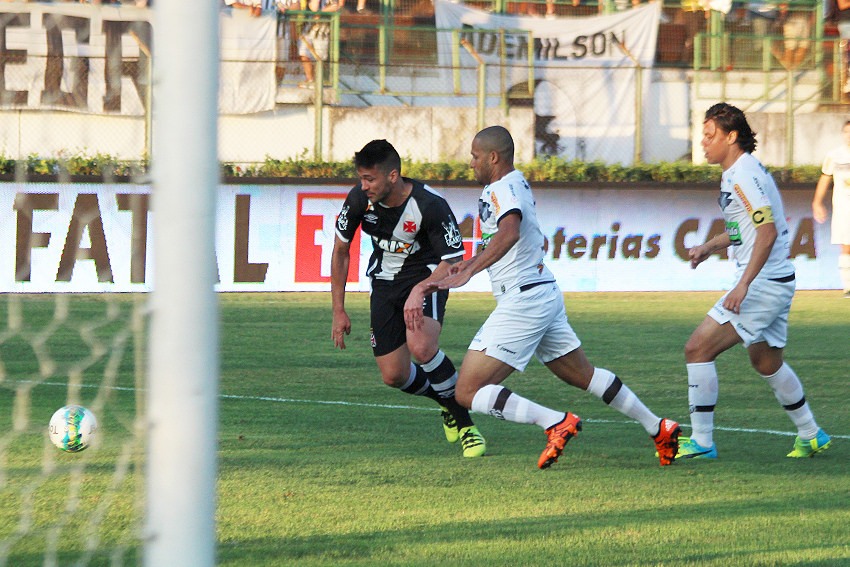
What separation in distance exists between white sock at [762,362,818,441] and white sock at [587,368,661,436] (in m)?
0.70

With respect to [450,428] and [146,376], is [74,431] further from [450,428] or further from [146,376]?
[146,376]

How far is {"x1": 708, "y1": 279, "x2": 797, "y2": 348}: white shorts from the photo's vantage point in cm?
550

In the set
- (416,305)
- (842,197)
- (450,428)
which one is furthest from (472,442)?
(842,197)

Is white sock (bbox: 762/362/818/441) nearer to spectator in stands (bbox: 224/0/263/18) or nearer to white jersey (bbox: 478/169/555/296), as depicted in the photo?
white jersey (bbox: 478/169/555/296)

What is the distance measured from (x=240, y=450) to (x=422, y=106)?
1411 cm

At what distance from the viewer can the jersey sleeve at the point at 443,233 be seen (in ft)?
19.6

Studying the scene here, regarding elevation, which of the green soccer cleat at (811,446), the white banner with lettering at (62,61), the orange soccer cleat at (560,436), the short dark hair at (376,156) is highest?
the white banner with lettering at (62,61)

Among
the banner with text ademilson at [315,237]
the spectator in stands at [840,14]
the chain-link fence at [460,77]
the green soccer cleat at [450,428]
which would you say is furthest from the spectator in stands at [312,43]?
the green soccer cleat at [450,428]

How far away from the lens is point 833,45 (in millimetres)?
20594

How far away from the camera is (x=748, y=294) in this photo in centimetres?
554

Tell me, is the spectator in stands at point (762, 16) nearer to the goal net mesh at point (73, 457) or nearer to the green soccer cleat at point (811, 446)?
the goal net mesh at point (73, 457)

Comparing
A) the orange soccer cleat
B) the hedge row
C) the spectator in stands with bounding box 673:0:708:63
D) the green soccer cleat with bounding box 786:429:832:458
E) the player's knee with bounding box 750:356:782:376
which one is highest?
the spectator in stands with bounding box 673:0:708:63

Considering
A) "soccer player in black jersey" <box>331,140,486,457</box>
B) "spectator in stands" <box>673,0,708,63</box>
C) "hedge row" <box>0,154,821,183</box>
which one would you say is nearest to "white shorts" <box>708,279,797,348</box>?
"soccer player in black jersey" <box>331,140,486,457</box>

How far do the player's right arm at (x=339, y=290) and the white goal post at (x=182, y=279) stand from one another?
13.5 ft
